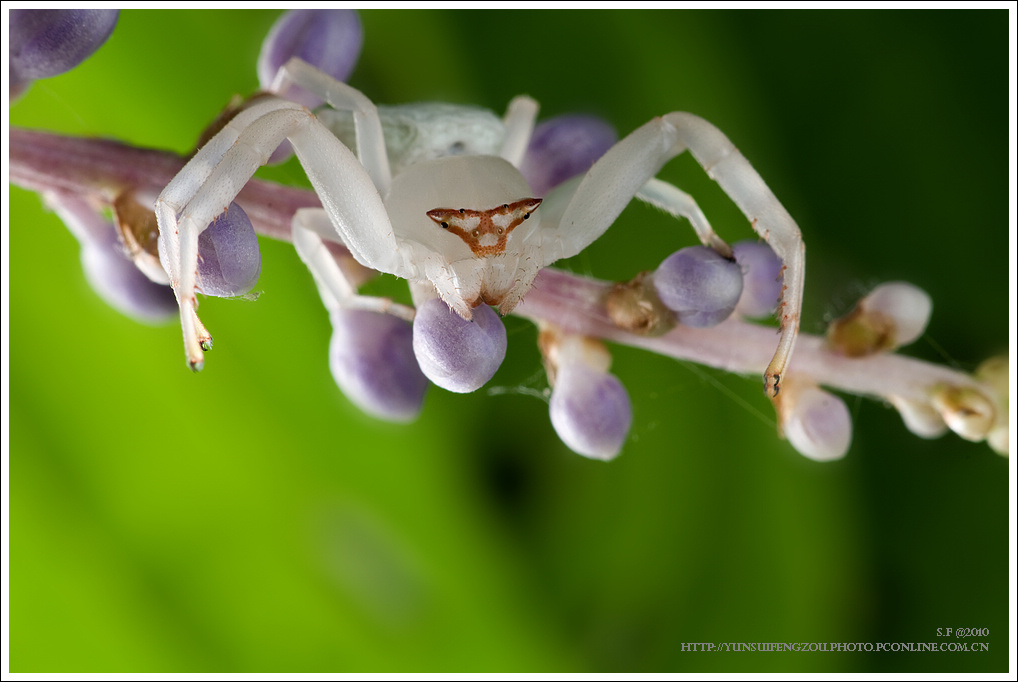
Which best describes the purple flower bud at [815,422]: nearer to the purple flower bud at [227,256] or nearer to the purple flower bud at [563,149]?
the purple flower bud at [563,149]

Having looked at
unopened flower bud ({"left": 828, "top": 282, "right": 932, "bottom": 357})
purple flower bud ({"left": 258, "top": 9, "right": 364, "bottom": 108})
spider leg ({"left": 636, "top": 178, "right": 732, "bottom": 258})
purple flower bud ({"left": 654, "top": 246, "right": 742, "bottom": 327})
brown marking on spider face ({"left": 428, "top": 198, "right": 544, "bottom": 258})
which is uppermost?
purple flower bud ({"left": 258, "top": 9, "right": 364, "bottom": 108})

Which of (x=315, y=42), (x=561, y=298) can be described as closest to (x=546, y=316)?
(x=561, y=298)

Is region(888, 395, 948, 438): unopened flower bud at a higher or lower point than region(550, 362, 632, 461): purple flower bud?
lower

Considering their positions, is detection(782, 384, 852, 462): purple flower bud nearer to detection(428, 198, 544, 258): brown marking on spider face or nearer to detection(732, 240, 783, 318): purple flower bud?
detection(732, 240, 783, 318): purple flower bud

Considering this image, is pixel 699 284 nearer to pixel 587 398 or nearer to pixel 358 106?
pixel 587 398

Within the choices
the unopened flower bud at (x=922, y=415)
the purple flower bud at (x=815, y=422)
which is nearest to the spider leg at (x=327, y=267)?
the purple flower bud at (x=815, y=422)

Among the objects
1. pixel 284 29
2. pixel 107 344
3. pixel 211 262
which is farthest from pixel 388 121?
pixel 107 344

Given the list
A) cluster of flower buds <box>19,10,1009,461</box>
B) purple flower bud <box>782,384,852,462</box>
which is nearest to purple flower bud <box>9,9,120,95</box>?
cluster of flower buds <box>19,10,1009,461</box>
